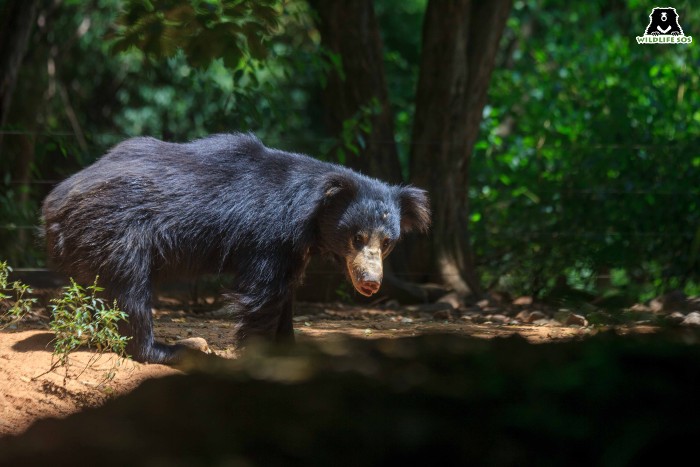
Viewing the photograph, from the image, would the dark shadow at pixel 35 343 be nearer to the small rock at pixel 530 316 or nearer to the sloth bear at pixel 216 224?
the sloth bear at pixel 216 224

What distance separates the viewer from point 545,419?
1.12m

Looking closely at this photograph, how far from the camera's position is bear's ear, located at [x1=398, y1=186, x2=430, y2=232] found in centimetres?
554

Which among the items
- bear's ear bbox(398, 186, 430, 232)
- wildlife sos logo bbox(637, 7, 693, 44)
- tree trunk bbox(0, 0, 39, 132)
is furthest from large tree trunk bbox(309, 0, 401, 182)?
wildlife sos logo bbox(637, 7, 693, 44)

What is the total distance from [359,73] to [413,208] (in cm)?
267

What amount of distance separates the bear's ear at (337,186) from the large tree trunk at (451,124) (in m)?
2.70

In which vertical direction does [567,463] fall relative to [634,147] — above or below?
below

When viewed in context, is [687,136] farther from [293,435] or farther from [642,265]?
[293,435]

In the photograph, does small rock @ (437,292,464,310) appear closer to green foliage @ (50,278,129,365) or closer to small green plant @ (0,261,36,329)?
small green plant @ (0,261,36,329)

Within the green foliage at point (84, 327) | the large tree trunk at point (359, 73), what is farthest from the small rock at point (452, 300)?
the green foliage at point (84, 327)

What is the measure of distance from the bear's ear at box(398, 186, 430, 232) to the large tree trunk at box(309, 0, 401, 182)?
220 cm

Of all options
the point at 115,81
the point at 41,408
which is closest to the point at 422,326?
the point at 41,408

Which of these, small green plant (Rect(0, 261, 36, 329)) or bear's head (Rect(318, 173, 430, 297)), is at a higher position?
bear's head (Rect(318, 173, 430, 297))

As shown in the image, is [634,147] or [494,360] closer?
[494,360]

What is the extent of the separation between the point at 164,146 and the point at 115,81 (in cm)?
890
